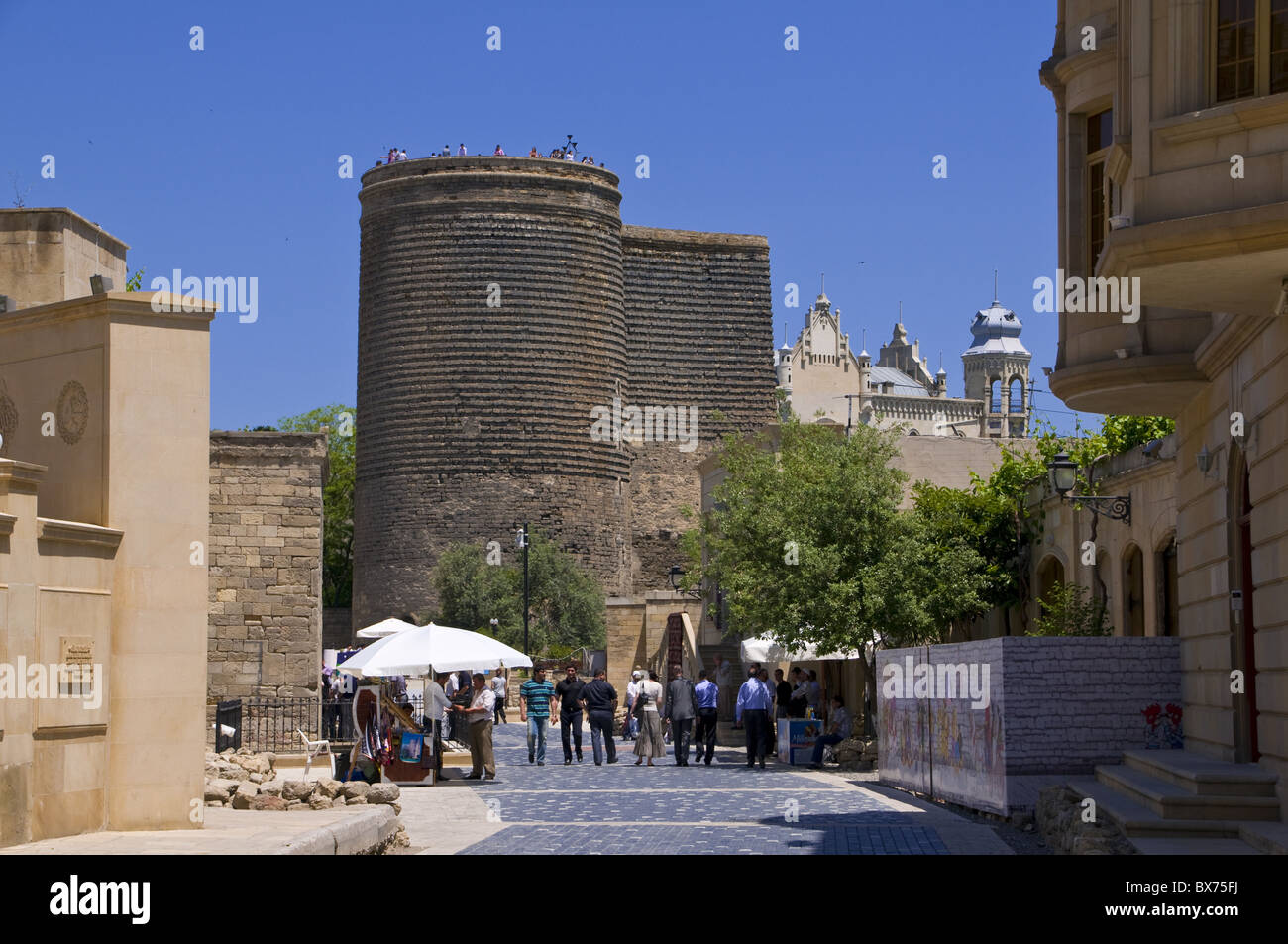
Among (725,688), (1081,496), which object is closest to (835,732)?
(1081,496)

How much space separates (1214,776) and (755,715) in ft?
41.0

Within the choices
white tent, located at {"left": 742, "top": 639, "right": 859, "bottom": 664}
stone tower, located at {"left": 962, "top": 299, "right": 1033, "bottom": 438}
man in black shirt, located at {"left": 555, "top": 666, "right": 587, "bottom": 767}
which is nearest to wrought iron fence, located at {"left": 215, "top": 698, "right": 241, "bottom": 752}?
man in black shirt, located at {"left": 555, "top": 666, "right": 587, "bottom": 767}

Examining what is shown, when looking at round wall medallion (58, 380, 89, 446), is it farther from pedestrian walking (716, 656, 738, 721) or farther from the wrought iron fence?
pedestrian walking (716, 656, 738, 721)

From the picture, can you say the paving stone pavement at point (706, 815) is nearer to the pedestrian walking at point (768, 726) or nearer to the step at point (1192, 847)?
the pedestrian walking at point (768, 726)

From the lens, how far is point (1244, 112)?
9969 millimetres

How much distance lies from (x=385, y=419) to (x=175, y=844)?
55951 millimetres

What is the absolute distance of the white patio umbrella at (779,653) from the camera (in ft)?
88.8

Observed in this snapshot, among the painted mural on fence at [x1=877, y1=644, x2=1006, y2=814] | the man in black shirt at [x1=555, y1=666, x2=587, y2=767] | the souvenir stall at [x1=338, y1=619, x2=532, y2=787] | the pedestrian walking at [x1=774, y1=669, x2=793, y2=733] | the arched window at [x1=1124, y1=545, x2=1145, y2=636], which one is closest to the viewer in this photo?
the painted mural on fence at [x1=877, y1=644, x2=1006, y2=814]

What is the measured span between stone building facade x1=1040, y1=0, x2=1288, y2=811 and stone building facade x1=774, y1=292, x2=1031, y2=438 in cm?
6058

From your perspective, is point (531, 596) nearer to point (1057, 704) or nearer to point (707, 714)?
point (707, 714)

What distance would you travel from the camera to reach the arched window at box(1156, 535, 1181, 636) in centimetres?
2019
